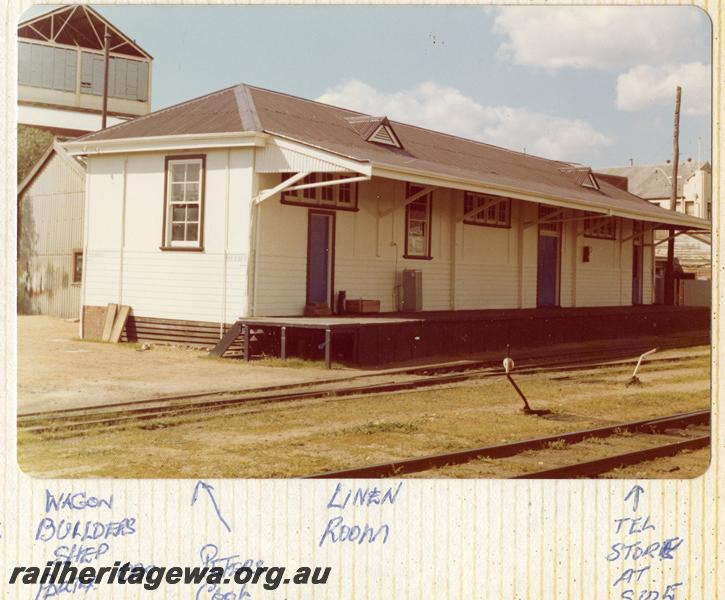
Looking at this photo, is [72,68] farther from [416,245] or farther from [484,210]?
[484,210]

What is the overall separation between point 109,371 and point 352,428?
4.09 metres

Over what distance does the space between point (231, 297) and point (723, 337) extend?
34.9 ft

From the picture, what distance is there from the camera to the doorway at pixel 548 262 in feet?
67.8

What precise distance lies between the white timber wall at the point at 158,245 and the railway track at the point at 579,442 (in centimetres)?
788

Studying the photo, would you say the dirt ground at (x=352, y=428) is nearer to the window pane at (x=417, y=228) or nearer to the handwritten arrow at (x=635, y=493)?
the handwritten arrow at (x=635, y=493)

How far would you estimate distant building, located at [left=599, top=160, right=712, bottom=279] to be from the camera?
5277 millimetres

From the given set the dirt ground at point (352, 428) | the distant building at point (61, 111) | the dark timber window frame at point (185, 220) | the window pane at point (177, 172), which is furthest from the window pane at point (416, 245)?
the distant building at point (61, 111)

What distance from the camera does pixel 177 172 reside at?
15.1 metres

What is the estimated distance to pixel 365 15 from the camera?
522 centimetres

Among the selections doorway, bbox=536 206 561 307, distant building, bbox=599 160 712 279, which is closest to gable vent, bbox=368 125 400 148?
distant building, bbox=599 160 712 279

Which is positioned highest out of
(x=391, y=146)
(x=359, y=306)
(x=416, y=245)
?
(x=391, y=146)

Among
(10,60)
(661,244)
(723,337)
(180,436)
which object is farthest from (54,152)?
(661,244)

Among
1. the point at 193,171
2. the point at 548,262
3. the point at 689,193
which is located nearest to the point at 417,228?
the point at 548,262

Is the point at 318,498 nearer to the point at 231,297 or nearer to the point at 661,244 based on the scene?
the point at 231,297
